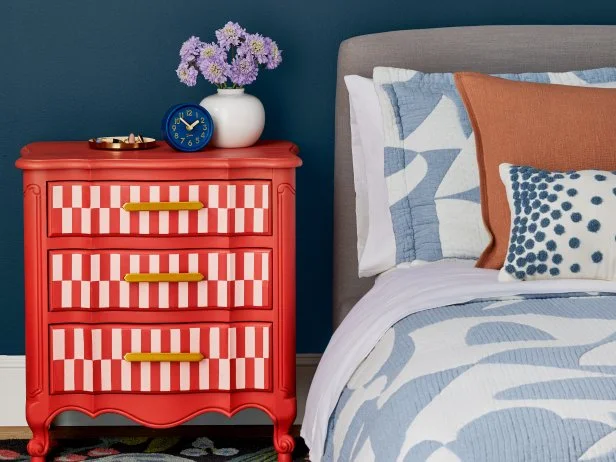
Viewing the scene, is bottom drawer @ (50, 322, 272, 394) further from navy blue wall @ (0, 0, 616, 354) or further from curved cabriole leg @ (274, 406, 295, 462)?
navy blue wall @ (0, 0, 616, 354)

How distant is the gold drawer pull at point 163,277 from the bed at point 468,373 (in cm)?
42

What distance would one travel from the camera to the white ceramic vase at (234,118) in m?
2.63

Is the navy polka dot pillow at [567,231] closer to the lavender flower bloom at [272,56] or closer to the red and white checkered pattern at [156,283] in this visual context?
the red and white checkered pattern at [156,283]

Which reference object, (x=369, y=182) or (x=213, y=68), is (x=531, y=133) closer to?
(x=369, y=182)

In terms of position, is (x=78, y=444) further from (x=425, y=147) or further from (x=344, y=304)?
(x=425, y=147)

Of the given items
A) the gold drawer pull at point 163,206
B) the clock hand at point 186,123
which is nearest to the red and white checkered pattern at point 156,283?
the gold drawer pull at point 163,206

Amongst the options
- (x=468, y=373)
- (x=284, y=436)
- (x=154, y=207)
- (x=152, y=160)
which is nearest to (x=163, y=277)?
(x=154, y=207)

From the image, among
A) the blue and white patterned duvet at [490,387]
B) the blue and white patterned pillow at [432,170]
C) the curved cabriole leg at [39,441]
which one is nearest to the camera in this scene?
the blue and white patterned duvet at [490,387]

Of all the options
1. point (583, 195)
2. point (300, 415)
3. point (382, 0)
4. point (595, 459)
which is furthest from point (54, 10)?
point (595, 459)

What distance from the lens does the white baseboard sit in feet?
9.50

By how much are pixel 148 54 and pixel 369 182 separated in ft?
2.69

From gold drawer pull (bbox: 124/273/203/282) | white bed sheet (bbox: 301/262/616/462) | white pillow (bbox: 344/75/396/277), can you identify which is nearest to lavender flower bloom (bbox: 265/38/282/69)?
white pillow (bbox: 344/75/396/277)

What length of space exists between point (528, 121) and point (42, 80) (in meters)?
1.43

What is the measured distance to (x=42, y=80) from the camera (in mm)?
2904
